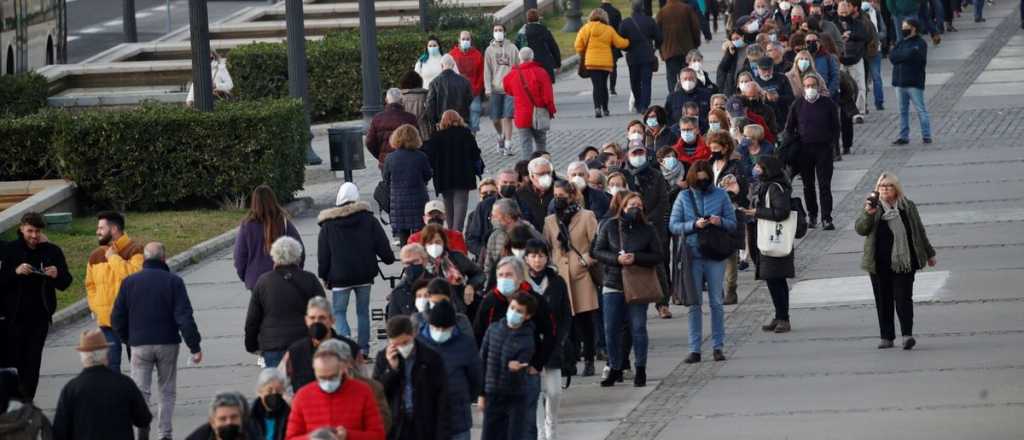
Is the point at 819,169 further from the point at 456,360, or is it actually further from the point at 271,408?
the point at 271,408

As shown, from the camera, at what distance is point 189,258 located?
2266 cm

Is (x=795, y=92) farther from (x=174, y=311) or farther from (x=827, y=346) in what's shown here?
(x=174, y=311)

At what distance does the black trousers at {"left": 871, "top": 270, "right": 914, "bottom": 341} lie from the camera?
17359 mm

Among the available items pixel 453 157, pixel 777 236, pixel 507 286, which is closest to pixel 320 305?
pixel 507 286

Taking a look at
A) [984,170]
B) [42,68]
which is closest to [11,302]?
[984,170]

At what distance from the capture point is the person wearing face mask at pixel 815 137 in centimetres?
2284

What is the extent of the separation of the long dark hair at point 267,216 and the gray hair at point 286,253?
5.32ft

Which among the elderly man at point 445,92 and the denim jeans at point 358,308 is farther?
the elderly man at point 445,92

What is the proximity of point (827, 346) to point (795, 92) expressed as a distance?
7.77 metres

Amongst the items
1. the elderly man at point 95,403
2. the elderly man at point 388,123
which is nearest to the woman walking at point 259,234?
the elderly man at point 95,403

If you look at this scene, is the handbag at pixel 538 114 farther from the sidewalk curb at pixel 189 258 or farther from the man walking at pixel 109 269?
the man walking at pixel 109 269

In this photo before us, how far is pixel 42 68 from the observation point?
36875mm

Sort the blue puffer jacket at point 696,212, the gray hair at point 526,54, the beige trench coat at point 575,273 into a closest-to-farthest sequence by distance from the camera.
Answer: the beige trench coat at point 575,273
the blue puffer jacket at point 696,212
the gray hair at point 526,54

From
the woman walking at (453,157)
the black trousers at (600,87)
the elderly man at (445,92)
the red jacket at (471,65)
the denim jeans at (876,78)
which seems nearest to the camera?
the woman walking at (453,157)
